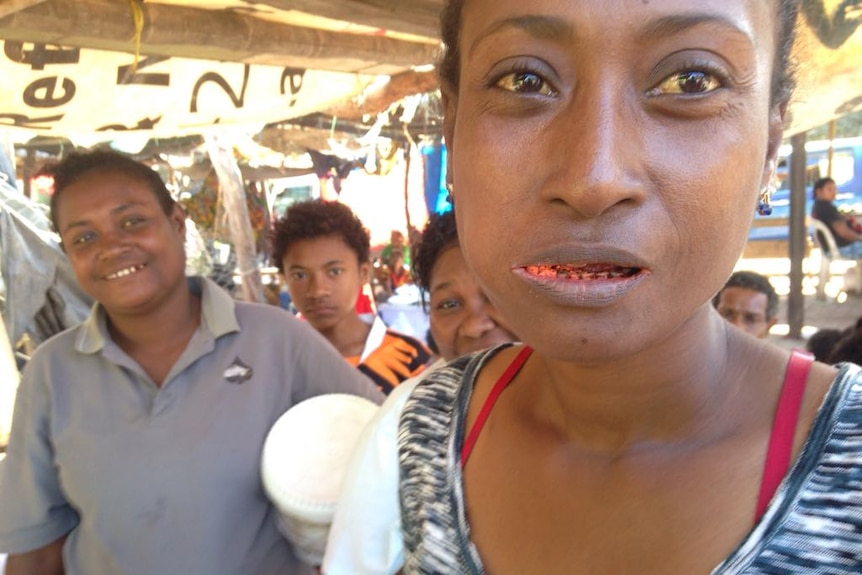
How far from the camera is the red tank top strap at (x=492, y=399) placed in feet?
3.18

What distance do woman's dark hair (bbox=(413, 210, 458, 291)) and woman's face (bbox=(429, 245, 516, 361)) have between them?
29mm

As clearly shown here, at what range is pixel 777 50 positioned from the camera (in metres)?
0.74

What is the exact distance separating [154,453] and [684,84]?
5.25 ft

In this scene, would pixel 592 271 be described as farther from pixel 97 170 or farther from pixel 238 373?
pixel 97 170

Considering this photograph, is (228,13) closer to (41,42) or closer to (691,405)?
(41,42)

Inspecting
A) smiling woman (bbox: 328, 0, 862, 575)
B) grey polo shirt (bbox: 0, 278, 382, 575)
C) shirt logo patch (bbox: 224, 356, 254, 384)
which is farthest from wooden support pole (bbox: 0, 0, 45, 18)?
smiling woman (bbox: 328, 0, 862, 575)

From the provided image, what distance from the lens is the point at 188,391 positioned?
72.4 inches

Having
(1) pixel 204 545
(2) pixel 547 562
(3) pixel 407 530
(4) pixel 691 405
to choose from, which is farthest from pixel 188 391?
(4) pixel 691 405

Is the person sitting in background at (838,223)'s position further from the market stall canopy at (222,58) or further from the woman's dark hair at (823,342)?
the market stall canopy at (222,58)

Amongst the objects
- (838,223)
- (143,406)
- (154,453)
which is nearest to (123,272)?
(143,406)

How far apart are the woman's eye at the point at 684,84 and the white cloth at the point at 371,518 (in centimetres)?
62

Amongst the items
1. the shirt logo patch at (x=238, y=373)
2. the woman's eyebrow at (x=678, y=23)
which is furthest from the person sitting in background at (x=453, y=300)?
the woman's eyebrow at (x=678, y=23)

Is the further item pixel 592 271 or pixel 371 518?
pixel 371 518

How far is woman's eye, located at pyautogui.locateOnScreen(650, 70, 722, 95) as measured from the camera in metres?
0.67
